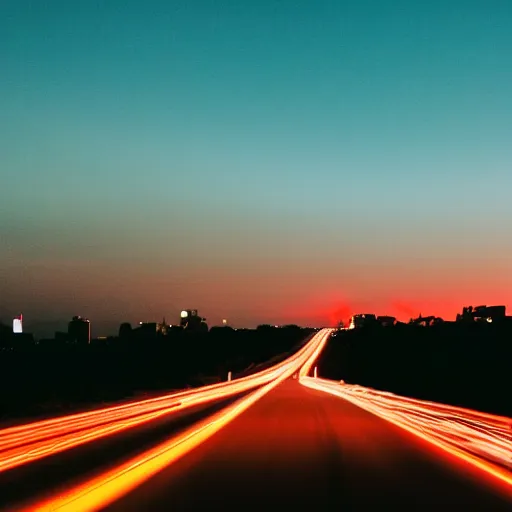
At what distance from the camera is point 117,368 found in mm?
102688

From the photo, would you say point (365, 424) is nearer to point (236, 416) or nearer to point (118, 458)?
point (236, 416)

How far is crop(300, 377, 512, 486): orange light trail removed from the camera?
55.0 feet

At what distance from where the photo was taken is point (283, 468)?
16.4m

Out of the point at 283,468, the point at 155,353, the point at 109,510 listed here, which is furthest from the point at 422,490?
the point at 155,353

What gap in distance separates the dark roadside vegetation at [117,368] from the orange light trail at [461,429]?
11.6m

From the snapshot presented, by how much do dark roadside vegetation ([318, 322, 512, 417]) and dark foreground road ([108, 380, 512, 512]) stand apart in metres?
14.5

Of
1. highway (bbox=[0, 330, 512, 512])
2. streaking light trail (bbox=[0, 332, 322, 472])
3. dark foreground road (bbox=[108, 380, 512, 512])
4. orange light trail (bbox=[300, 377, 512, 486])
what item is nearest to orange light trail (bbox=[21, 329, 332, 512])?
highway (bbox=[0, 330, 512, 512])

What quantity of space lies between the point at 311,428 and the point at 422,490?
12.9 metres

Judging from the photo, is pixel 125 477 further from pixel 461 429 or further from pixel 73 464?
pixel 461 429

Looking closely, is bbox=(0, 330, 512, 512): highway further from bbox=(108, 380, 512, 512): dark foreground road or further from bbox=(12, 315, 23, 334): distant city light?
bbox=(12, 315, 23, 334): distant city light

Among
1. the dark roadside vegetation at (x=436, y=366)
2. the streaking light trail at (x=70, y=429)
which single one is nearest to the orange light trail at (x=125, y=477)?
the streaking light trail at (x=70, y=429)

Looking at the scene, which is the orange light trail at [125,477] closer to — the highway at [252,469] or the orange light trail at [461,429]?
the highway at [252,469]

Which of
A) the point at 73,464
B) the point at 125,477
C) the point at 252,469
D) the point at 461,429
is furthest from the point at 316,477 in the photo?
the point at 461,429

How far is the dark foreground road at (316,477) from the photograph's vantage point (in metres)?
12.1
